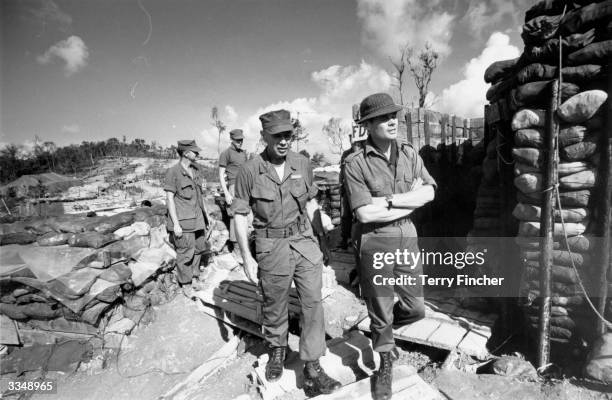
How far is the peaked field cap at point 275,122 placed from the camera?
2668 millimetres

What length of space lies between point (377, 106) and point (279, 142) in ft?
2.99

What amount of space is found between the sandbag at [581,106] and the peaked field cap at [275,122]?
2.41 metres

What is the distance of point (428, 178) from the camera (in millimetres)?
2697

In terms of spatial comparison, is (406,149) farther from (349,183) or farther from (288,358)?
(288,358)

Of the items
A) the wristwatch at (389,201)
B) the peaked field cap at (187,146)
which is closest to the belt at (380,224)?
the wristwatch at (389,201)

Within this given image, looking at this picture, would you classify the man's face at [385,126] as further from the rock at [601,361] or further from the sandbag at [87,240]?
the sandbag at [87,240]

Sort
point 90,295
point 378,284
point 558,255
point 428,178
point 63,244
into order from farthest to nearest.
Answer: point 63,244
point 90,295
point 558,255
point 428,178
point 378,284

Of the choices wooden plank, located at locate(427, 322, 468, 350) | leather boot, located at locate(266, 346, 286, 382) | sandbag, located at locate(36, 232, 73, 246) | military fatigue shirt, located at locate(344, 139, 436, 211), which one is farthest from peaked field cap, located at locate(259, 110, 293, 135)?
sandbag, located at locate(36, 232, 73, 246)

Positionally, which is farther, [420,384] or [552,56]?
[552,56]

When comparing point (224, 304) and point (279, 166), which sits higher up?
point (279, 166)

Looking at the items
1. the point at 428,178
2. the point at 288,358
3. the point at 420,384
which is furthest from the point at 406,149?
the point at 288,358

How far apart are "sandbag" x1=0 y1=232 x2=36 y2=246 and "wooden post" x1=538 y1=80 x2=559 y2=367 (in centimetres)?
685

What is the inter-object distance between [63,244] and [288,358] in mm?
4145

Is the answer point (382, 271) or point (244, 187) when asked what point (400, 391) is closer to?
point (382, 271)
